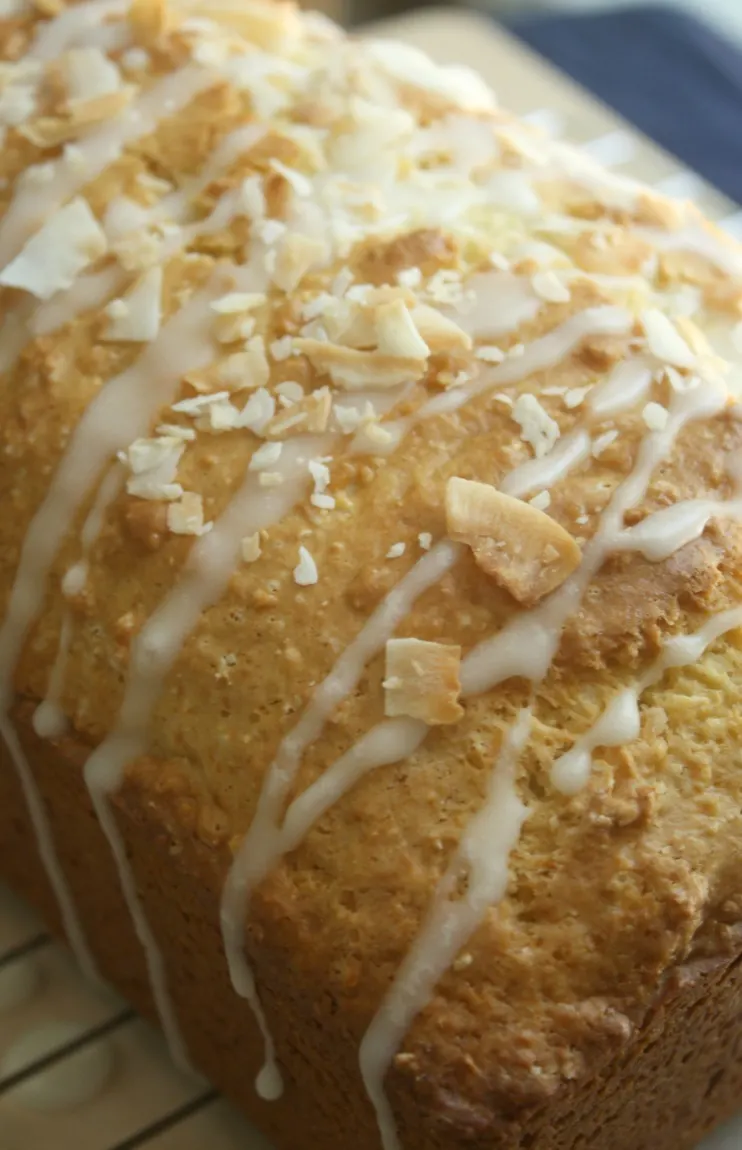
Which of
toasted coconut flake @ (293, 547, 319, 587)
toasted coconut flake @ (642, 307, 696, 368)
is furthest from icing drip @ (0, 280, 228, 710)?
toasted coconut flake @ (642, 307, 696, 368)

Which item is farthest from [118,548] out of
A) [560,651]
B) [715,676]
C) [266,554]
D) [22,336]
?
[715,676]

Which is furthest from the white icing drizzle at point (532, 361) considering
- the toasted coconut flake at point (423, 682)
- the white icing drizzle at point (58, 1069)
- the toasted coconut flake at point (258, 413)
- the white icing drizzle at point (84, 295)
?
the white icing drizzle at point (58, 1069)

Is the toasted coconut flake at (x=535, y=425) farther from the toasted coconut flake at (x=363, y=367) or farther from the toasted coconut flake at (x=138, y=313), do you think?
the toasted coconut flake at (x=138, y=313)

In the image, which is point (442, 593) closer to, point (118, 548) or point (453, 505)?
point (453, 505)

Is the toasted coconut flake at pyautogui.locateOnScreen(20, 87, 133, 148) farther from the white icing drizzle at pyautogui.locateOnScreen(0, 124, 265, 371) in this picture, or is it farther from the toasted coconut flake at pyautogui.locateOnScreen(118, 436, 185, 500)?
the toasted coconut flake at pyautogui.locateOnScreen(118, 436, 185, 500)

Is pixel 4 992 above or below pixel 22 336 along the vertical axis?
below

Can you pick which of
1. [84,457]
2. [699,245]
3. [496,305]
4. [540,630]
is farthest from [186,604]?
[699,245]
